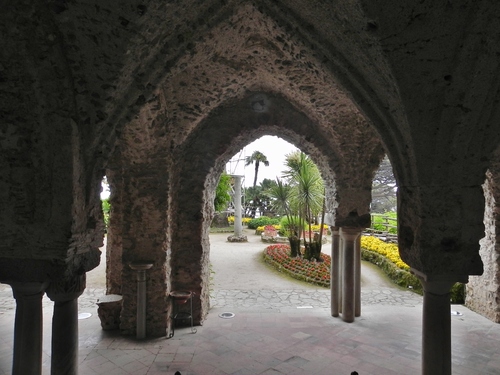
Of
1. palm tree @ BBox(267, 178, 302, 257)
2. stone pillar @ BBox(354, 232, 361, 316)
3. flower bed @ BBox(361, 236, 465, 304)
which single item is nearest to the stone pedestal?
stone pillar @ BBox(354, 232, 361, 316)

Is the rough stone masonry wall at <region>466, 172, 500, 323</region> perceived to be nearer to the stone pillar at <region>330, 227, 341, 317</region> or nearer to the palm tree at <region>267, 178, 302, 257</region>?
the stone pillar at <region>330, 227, 341, 317</region>

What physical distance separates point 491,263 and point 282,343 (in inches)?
204

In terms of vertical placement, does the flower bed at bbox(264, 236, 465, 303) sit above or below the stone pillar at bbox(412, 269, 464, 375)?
below

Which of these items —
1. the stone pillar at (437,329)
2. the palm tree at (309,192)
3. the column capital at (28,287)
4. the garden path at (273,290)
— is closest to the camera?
the column capital at (28,287)

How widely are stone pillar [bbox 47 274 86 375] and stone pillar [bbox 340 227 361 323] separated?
5477mm

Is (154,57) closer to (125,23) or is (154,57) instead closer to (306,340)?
(125,23)

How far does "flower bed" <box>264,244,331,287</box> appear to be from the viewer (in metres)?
10.9

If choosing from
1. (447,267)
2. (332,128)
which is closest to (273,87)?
(332,128)

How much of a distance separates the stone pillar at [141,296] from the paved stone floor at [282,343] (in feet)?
0.72

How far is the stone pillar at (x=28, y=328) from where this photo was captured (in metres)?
3.08

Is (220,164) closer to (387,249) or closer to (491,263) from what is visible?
(491,263)

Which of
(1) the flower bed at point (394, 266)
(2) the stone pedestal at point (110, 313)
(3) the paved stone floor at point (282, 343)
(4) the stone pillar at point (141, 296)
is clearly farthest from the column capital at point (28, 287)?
(1) the flower bed at point (394, 266)

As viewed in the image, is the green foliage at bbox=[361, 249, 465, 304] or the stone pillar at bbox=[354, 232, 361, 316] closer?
the stone pillar at bbox=[354, 232, 361, 316]

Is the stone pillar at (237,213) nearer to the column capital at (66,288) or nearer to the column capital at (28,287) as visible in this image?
the column capital at (66,288)
